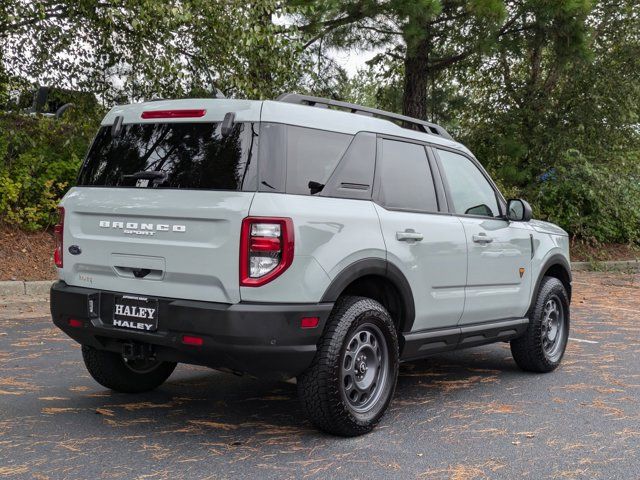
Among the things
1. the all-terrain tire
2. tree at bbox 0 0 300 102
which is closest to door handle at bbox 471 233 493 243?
the all-terrain tire

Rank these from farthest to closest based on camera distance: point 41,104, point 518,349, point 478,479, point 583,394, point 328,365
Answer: point 41,104, point 518,349, point 583,394, point 328,365, point 478,479

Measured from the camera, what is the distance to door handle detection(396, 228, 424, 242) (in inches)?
195

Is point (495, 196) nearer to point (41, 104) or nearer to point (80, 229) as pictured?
point (80, 229)

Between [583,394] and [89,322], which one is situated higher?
[89,322]

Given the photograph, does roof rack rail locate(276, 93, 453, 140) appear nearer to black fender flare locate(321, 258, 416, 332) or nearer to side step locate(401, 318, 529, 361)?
black fender flare locate(321, 258, 416, 332)

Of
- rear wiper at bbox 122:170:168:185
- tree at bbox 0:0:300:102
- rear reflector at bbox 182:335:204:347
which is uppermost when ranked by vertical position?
tree at bbox 0:0:300:102

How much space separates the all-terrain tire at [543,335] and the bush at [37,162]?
7.94 metres

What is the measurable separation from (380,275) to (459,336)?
3.52 ft

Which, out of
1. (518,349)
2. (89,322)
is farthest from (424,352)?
Result: (89,322)

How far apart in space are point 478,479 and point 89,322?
92.0 inches

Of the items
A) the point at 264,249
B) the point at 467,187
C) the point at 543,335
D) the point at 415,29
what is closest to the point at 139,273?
the point at 264,249

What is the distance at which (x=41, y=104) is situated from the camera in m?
12.6

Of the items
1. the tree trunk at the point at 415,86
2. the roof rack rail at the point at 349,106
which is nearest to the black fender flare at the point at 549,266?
the roof rack rail at the point at 349,106

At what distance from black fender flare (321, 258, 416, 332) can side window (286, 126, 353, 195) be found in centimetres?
50
